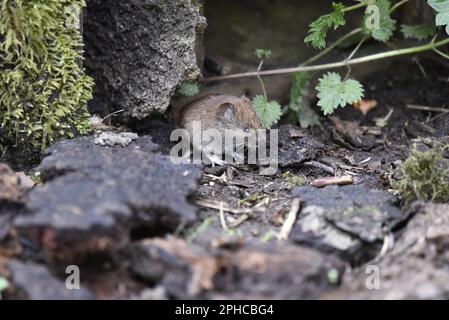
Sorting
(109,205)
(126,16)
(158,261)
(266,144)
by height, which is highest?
(126,16)

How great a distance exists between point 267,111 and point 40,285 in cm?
216

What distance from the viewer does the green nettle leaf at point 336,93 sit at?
3633 millimetres

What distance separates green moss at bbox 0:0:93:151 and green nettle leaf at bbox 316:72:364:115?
4.82 ft

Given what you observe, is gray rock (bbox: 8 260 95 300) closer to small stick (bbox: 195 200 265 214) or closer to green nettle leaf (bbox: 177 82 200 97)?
small stick (bbox: 195 200 265 214)

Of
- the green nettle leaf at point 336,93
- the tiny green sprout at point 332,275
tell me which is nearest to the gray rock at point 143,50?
the green nettle leaf at point 336,93

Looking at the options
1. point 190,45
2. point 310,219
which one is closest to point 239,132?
point 190,45

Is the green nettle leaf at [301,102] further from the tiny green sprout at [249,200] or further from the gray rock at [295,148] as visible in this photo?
the tiny green sprout at [249,200]

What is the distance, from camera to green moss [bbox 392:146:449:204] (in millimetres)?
2887

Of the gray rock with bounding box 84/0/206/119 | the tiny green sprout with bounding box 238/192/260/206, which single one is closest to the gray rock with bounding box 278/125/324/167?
the tiny green sprout with bounding box 238/192/260/206

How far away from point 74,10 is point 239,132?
4.29 feet

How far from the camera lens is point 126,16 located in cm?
366
